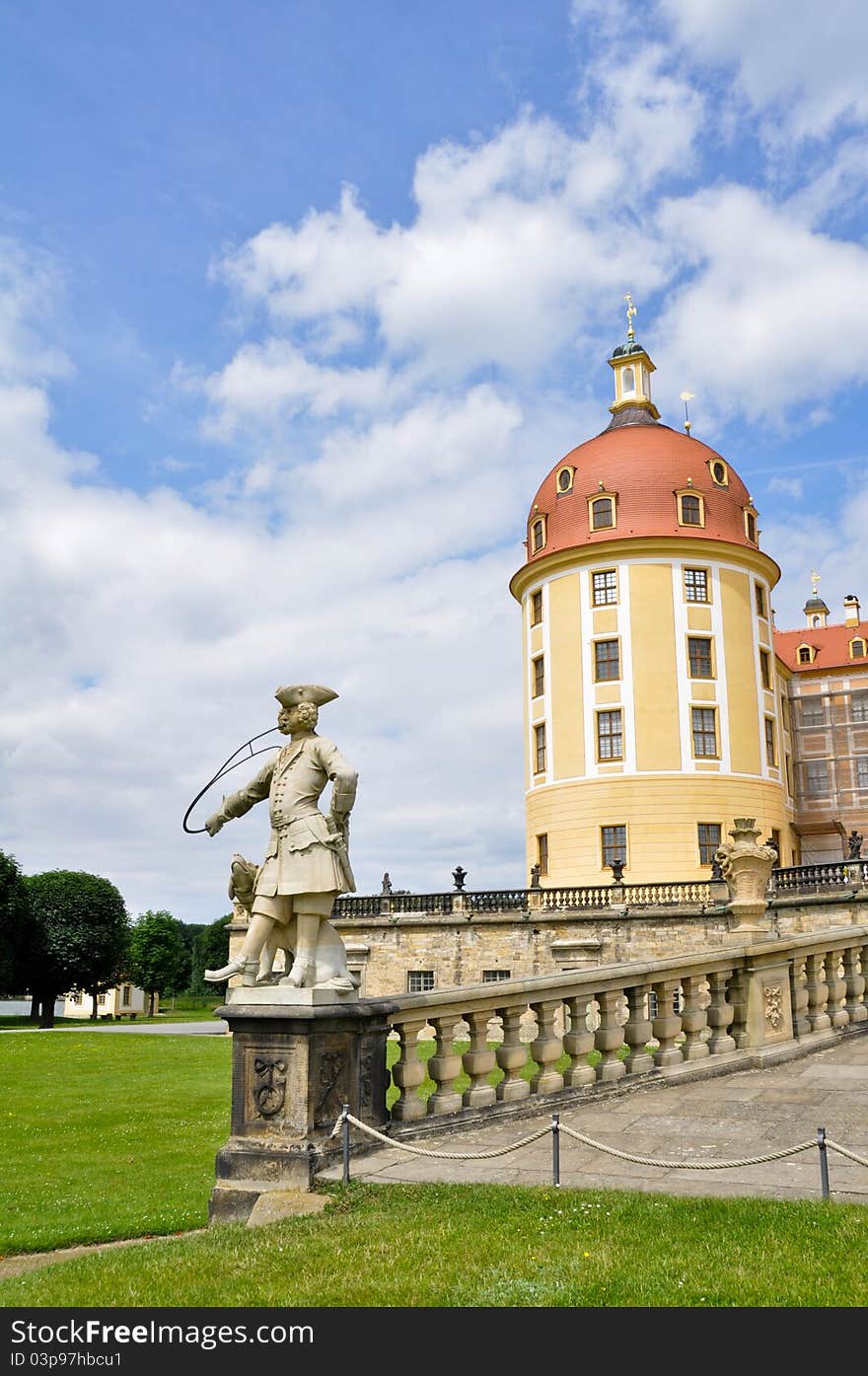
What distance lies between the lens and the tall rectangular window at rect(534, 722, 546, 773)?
41.7 meters

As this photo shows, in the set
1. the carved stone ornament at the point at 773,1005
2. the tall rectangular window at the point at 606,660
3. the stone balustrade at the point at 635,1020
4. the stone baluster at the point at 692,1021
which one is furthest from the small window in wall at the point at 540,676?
the stone baluster at the point at 692,1021

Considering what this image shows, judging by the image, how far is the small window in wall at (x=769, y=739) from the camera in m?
41.8

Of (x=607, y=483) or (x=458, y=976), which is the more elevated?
(x=607, y=483)

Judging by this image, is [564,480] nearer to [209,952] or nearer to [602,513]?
[602,513]

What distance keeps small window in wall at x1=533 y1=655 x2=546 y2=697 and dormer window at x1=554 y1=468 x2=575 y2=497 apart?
677cm

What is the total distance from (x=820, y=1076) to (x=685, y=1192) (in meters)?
4.34

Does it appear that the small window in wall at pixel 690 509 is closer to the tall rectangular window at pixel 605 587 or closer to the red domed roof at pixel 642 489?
the red domed roof at pixel 642 489

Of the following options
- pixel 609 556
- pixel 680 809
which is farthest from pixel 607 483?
pixel 680 809

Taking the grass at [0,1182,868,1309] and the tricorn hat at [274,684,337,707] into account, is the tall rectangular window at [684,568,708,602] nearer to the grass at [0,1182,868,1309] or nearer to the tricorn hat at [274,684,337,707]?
the tricorn hat at [274,684,337,707]

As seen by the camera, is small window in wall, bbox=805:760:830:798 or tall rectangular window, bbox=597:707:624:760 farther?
small window in wall, bbox=805:760:830:798

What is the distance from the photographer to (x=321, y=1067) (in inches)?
302

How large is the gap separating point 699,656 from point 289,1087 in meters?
35.0

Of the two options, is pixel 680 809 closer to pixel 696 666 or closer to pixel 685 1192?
pixel 696 666

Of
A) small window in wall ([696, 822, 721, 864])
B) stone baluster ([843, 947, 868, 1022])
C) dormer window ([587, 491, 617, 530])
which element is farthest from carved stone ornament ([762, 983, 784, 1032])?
dormer window ([587, 491, 617, 530])
